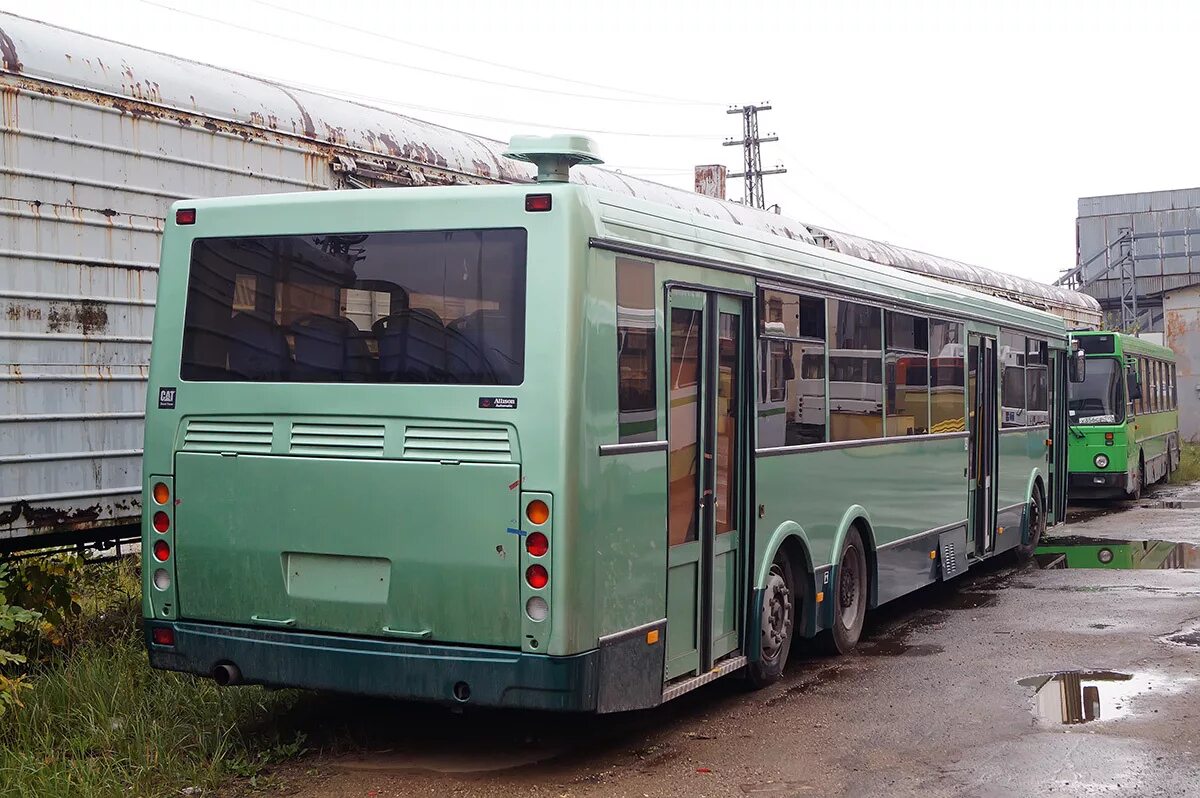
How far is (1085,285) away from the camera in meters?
60.6

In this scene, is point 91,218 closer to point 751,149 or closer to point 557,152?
point 557,152

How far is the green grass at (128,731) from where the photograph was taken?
591 centimetres

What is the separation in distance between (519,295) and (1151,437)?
70.4 ft

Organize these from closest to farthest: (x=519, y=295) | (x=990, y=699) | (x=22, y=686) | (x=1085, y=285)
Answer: (x=519, y=295) < (x=22, y=686) < (x=990, y=699) < (x=1085, y=285)

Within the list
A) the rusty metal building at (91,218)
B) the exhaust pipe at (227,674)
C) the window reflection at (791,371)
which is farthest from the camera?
the window reflection at (791,371)

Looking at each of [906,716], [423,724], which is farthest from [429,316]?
[906,716]

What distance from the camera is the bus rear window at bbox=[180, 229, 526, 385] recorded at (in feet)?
19.6

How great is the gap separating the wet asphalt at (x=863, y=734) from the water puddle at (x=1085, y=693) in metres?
0.02

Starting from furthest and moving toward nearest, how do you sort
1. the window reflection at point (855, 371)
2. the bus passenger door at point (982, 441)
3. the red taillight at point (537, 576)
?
the bus passenger door at point (982, 441) < the window reflection at point (855, 371) < the red taillight at point (537, 576)

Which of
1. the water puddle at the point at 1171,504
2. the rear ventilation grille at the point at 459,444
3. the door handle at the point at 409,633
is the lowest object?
the water puddle at the point at 1171,504

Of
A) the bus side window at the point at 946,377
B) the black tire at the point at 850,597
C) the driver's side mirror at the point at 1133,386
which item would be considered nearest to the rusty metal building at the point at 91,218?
the black tire at the point at 850,597

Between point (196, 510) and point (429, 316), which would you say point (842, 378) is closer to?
point (429, 316)

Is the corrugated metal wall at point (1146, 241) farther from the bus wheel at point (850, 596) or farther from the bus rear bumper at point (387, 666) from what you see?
the bus rear bumper at point (387, 666)

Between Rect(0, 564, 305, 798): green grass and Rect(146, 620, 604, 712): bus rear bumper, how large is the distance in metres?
0.38
